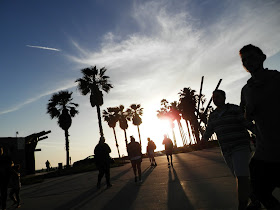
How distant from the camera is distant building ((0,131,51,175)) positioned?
27.7 m

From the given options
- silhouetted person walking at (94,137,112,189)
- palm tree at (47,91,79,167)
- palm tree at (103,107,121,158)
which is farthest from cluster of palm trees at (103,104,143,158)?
silhouetted person walking at (94,137,112,189)

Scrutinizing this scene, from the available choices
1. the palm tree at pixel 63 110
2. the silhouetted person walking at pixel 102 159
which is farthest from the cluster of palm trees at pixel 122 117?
the silhouetted person walking at pixel 102 159

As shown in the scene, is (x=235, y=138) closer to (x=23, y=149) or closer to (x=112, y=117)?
(x=23, y=149)

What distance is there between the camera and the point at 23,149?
2894 cm

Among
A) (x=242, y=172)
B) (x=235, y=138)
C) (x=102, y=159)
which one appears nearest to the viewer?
(x=242, y=172)

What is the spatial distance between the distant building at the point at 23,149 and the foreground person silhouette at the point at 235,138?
2852cm

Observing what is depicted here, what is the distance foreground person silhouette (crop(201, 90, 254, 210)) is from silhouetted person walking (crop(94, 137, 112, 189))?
232 inches

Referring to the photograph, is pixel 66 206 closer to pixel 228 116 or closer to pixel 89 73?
pixel 228 116

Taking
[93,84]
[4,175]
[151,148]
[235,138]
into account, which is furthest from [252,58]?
[93,84]

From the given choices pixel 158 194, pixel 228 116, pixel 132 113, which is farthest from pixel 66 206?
pixel 132 113

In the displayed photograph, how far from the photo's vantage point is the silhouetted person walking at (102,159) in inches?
341

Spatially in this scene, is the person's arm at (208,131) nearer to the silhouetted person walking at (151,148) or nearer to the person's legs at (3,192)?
the person's legs at (3,192)

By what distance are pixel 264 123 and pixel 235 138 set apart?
62.1 inches

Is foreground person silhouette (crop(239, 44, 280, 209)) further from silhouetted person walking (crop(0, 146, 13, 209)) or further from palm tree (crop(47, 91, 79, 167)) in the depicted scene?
palm tree (crop(47, 91, 79, 167))
